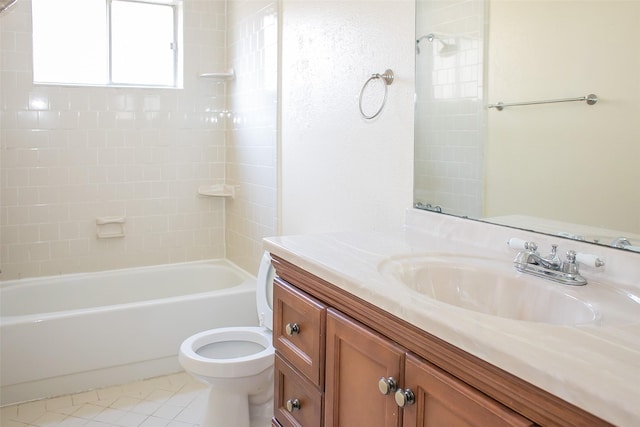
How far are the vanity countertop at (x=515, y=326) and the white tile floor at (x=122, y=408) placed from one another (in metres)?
1.46

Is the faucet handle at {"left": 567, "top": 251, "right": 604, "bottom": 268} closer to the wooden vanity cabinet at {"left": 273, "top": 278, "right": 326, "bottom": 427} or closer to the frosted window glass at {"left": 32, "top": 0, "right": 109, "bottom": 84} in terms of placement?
the wooden vanity cabinet at {"left": 273, "top": 278, "right": 326, "bottom": 427}

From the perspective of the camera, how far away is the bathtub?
261 centimetres

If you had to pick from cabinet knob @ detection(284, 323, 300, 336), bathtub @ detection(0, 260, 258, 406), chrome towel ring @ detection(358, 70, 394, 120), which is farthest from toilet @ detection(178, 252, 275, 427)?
chrome towel ring @ detection(358, 70, 394, 120)

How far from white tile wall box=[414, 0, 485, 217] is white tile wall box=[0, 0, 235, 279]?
225 cm

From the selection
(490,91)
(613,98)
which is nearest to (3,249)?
(490,91)

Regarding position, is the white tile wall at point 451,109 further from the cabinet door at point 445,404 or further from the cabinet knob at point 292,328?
the cabinet door at point 445,404

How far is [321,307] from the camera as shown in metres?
1.25

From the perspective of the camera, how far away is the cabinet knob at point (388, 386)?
990 millimetres

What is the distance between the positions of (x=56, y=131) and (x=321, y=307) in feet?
8.86

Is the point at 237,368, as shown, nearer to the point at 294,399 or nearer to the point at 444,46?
the point at 294,399

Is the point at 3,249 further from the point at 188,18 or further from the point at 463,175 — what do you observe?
the point at 463,175

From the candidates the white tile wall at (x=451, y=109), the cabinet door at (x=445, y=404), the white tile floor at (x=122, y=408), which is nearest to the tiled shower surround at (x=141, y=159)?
the white tile floor at (x=122, y=408)

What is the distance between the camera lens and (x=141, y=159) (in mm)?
3520

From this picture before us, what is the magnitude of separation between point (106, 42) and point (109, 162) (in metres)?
0.81
